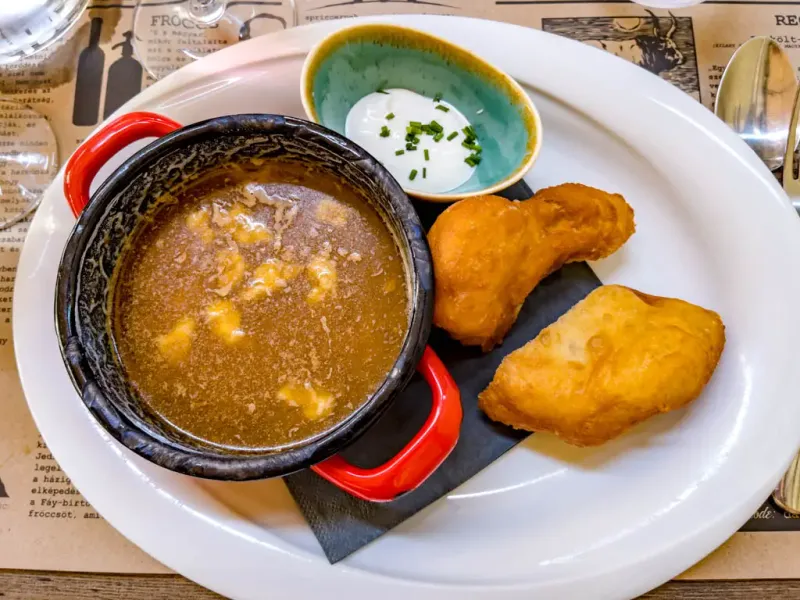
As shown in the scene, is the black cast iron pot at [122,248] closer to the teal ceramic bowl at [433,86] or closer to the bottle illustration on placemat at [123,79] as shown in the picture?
the teal ceramic bowl at [433,86]

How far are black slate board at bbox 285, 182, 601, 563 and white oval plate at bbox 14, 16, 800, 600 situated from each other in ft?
0.15

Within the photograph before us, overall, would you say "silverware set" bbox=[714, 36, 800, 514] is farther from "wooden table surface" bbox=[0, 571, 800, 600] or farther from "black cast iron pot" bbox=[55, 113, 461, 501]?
"wooden table surface" bbox=[0, 571, 800, 600]

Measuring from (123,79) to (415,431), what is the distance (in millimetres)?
1094

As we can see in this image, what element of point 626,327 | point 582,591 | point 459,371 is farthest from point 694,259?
point 582,591

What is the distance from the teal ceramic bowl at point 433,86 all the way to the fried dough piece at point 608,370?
32 centimetres

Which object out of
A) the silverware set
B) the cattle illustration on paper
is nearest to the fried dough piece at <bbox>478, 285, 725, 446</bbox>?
the silverware set

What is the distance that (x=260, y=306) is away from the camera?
1105mm

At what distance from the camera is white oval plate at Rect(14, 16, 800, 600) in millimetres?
1157

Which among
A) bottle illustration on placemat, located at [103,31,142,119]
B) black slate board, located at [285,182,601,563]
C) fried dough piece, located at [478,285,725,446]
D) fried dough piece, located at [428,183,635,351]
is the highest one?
bottle illustration on placemat, located at [103,31,142,119]

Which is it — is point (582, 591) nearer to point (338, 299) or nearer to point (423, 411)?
point (423, 411)

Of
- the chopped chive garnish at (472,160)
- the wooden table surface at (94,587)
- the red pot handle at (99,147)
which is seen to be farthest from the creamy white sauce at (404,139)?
the wooden table surface at (94,587)

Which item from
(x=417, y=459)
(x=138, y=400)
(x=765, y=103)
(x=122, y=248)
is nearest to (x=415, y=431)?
(x=417, y=459)

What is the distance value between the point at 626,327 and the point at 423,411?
1.34 ft

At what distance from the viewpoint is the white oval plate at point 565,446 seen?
3.80ft
